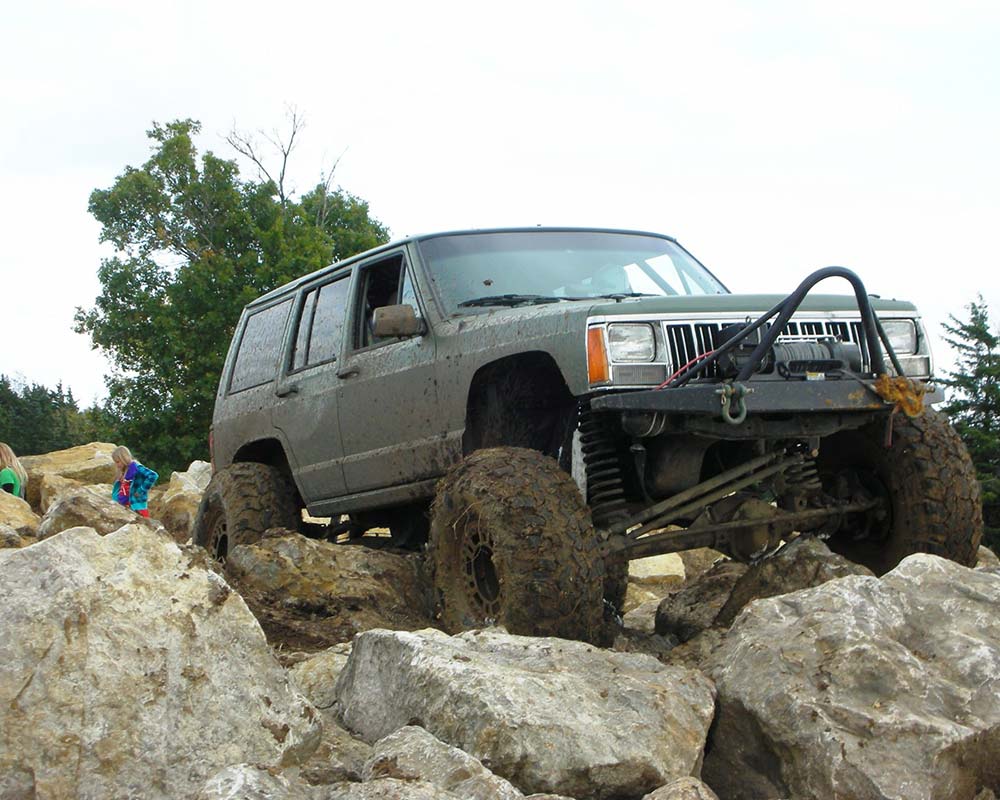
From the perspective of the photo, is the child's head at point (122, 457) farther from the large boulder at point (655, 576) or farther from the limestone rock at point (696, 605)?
the limestone rock at point (696, 605)

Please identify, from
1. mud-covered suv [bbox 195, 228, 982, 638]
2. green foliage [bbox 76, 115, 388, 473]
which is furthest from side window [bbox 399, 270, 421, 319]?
green foliage [bbox 76, 115, 388, 473]

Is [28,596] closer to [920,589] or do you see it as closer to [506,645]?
[506,645]

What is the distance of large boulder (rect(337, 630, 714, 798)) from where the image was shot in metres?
3.51

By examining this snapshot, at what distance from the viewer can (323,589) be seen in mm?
6023

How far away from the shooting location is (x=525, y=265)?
6133mm

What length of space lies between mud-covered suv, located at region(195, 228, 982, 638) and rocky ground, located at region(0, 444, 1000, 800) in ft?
2.23

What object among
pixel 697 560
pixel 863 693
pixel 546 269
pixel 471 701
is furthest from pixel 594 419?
pixel 697 560

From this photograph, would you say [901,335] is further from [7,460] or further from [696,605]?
[7,460]

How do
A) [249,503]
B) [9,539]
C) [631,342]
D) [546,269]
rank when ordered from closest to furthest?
[631,342] → [546,269] → [249,503] → [9,539]

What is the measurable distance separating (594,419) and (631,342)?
1.50ft

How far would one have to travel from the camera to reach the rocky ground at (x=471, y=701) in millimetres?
3307

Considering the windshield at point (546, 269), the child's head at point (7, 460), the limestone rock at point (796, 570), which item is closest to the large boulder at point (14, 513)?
the child's head at point (7, 460)

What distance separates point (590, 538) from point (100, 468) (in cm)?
1990

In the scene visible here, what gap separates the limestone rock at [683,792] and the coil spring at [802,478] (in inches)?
99.5
